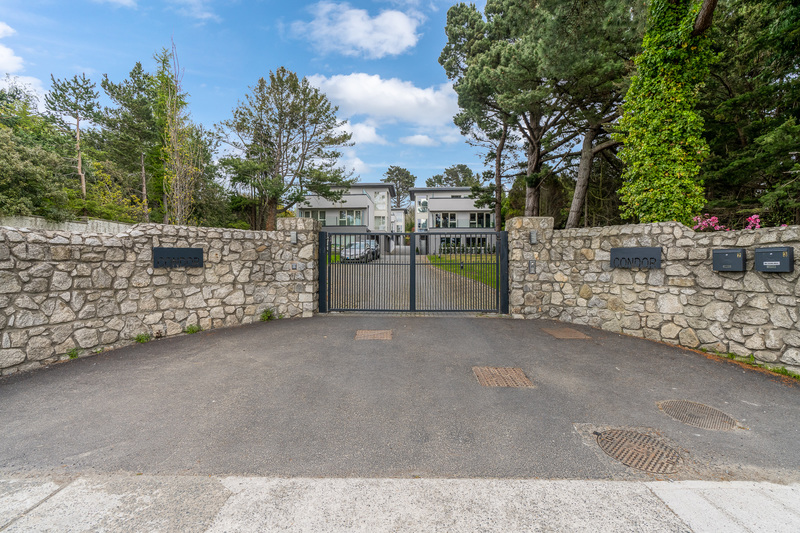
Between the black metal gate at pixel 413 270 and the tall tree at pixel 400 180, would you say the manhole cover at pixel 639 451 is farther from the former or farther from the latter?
the tall tree at pixel 400 180

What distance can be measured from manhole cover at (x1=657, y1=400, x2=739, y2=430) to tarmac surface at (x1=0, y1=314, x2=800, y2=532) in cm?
10

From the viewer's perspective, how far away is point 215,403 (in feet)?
11.0

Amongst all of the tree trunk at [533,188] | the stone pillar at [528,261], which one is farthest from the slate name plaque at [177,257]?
the tree trunk at [533,188]

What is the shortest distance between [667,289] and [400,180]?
57.3 m

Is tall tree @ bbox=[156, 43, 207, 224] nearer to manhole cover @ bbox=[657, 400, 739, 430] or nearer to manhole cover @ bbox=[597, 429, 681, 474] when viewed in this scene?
manhole cover @ bbox=[597, 429, 681, 474]

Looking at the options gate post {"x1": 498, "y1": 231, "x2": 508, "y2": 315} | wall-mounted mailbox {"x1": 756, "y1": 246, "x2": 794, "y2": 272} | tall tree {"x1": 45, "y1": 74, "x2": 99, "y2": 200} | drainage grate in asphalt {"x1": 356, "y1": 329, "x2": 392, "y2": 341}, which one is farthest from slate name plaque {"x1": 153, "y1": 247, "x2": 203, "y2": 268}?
A: tall tree {"x1": 45, "y1": 74, "x2": 99, "y2": 200}

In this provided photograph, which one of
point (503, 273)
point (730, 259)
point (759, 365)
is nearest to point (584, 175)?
point (503, 273)

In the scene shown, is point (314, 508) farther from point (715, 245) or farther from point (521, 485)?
point (715, 245)

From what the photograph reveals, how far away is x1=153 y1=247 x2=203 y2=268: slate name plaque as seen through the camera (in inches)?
219

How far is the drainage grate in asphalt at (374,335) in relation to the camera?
19.2 ft

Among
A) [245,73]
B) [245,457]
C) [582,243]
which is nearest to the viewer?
[245,457]

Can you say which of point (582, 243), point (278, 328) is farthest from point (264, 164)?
point (582, 243)

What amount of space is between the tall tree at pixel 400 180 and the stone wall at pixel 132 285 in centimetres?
5432

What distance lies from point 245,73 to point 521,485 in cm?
2309
